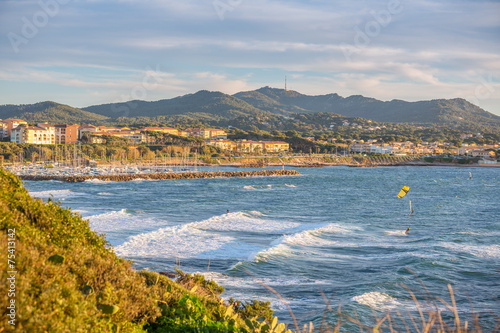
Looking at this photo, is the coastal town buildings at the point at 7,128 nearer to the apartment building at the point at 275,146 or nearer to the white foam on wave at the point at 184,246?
the apartment building at the point at 275,146

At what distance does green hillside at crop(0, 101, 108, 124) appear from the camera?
165 m

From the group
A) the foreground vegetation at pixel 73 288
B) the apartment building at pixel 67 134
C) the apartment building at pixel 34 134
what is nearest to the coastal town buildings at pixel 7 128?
the apartment building at pixel 34 134

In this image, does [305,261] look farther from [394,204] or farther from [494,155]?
[494,155]

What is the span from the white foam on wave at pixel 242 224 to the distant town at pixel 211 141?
77.7 metres

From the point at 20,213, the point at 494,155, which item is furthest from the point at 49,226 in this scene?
the point at 494,155

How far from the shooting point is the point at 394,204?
36.2 metres

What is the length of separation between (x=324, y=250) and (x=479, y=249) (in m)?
6.60

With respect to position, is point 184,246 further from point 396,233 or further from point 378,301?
point 396,233

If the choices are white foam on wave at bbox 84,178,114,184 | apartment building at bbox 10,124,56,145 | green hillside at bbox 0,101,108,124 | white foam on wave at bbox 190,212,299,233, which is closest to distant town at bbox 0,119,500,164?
apartment building at bbox 10,124,56,145

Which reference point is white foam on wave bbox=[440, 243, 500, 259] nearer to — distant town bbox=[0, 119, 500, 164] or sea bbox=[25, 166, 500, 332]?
sea bbox=[25, 166, 500, 332]

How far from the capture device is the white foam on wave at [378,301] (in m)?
11.2

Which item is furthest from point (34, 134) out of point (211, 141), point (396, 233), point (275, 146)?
point (396, 233)

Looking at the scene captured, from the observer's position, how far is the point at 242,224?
24.3 m

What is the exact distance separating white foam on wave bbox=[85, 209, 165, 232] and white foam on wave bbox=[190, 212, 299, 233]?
2.72 metres
